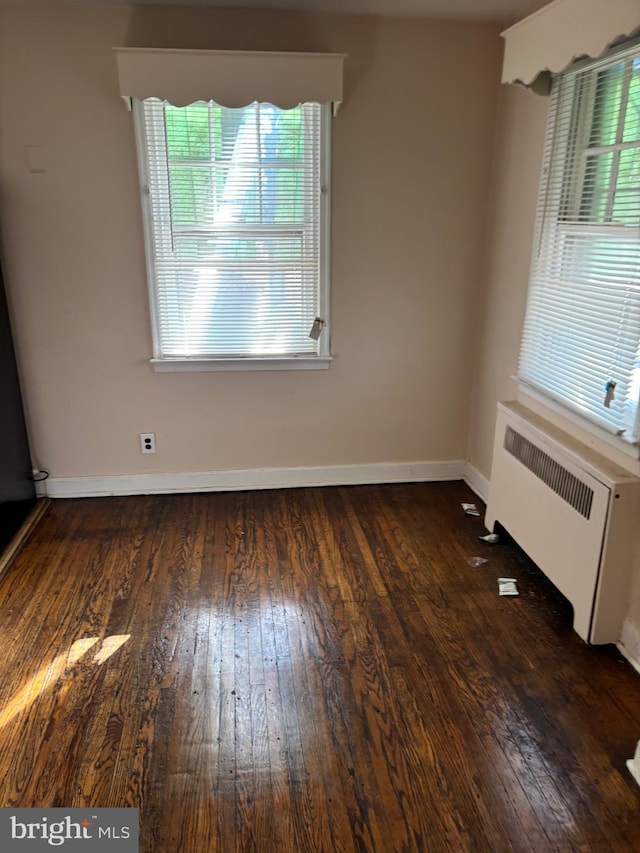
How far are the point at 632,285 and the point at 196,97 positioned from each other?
2.06 m

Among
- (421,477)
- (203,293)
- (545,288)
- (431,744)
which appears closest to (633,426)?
(545,288)

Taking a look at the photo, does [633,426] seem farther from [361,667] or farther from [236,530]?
[236,530]

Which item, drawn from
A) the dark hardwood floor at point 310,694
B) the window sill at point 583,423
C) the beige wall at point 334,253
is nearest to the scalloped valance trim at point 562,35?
the beige wall at point 334,253

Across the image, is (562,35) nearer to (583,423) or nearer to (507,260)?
(507,260)

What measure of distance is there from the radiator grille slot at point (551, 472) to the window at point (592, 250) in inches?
9.0

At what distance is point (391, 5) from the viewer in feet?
9.25

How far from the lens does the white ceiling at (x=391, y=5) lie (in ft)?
9.06

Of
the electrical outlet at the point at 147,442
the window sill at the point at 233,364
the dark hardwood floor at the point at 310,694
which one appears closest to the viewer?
the dark hardwood floor at the point at 310,694

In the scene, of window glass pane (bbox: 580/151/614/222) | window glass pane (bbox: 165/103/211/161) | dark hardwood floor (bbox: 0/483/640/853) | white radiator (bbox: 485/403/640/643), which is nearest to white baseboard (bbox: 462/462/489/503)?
dark hardwood floor (bbox: 0/483/640/853)

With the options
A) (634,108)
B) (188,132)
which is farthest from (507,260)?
(188,132)

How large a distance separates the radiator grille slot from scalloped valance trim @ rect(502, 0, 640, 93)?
4.72ft

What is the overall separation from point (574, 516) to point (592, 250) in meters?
1.01

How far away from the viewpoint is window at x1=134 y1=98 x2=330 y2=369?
3.02 meters

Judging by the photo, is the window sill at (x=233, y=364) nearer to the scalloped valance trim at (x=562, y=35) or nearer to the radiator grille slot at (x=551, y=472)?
the radiator grille slot at (x=551, y=472)
